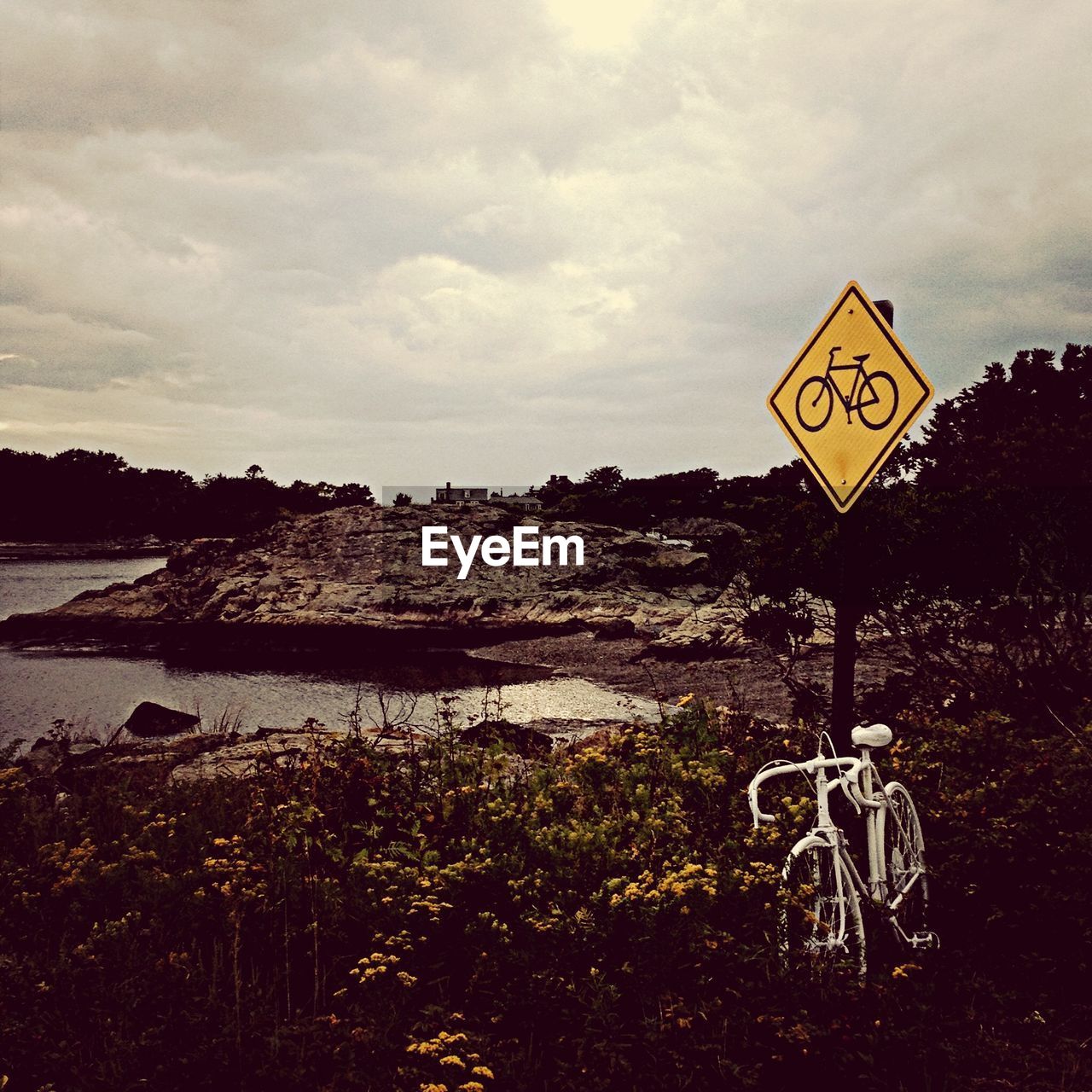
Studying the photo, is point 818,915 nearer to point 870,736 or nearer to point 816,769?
point 816,769

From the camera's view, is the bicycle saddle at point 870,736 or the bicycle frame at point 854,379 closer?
the bicycle saddle at point 870,736

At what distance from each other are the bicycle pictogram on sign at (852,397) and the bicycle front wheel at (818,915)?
2.21 m

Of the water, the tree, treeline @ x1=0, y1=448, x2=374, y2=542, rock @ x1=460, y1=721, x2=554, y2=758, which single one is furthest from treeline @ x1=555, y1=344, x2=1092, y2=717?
treeline @ x1=0, y1=448, x2=374, y2=542

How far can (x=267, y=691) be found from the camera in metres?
22.6

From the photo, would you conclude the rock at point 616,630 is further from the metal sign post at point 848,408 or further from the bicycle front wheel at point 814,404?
the bicycle front wheel at point 814,404

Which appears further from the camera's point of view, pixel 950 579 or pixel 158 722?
pixel 158 722

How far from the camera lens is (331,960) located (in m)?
4.56

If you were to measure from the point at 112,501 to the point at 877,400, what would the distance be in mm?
115347

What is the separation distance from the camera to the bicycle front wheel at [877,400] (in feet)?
14.4

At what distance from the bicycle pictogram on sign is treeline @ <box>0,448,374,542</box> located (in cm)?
8517

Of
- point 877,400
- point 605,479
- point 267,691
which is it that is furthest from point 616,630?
point 605,479

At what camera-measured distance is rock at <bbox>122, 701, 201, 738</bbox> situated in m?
16.9

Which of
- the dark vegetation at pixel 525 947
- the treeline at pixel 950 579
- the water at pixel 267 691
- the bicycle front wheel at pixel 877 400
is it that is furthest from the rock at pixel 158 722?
the bicycle front wheel at pixel 877 400

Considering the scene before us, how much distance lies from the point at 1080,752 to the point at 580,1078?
4081 mm
